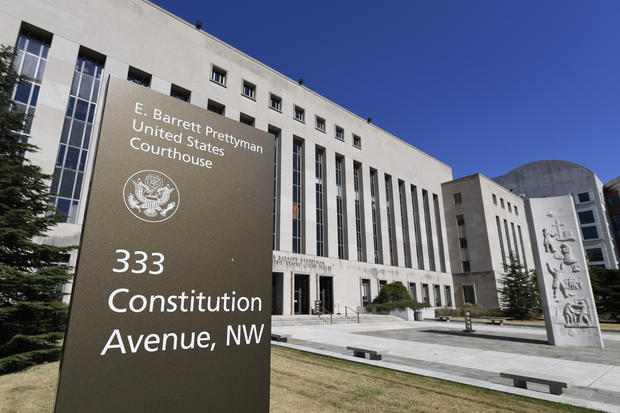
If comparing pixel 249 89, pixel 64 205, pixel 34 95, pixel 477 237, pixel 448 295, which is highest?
pixel 249 89

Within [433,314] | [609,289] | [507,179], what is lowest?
[433,314]

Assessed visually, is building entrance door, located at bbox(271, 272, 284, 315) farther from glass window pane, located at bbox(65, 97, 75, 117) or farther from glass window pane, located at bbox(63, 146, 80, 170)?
glass window pane, located at bbox(65, 97, 75, 117)

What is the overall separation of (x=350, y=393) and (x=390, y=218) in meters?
36.7

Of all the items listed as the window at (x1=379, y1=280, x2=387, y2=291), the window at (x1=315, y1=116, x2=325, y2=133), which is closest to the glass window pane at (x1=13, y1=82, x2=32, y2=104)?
the window at (x1=315, y1=116, x2=325, y2=133)

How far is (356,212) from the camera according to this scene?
38.0 metres

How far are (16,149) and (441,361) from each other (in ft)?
49.0

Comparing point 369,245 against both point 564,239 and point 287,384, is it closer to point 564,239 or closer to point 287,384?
point 564,239

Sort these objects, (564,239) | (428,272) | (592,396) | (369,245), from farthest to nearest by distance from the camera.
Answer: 1. (428,272)
2. (369,245)
3. (564,239)
4. (592,396)

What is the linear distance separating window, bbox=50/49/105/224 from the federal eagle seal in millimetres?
21228

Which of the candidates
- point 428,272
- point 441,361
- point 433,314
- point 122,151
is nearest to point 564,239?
point 441,361

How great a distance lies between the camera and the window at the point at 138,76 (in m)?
24.9

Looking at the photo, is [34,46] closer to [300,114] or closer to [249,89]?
[249,89]

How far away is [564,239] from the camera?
14.8 meters

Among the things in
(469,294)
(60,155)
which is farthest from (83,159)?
(469,294)
